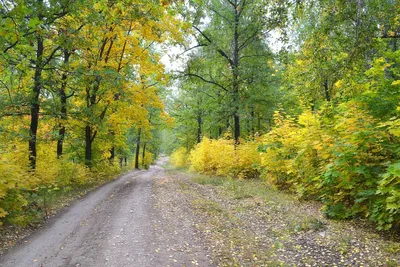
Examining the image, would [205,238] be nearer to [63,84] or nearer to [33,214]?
[33,214]

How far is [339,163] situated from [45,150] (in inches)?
517

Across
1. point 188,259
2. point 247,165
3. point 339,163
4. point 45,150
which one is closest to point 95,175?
point 45,150

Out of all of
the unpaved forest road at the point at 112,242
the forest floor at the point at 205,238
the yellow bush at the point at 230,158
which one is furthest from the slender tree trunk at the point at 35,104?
the yellow bush at the point at 230,158

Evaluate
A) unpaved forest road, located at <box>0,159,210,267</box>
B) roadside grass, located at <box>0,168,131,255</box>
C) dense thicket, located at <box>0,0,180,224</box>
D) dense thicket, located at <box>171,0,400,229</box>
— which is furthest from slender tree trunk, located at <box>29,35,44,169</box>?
dense thicket, located at <box>171,0,400,229</box>

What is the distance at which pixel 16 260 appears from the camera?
195 inches

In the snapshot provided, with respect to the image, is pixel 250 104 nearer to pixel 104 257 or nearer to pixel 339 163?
pixel 339 163

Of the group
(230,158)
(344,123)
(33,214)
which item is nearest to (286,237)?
(344,123)

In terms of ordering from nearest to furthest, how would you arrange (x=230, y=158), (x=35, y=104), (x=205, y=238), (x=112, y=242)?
1. (x=112, y=242)
2. (x=205, y=238)
3. (x=35, y=104)
4. (x=230, y=158)

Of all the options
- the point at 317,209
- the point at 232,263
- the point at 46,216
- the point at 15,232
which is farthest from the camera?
the point at 46,216

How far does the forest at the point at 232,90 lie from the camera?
5.71 m

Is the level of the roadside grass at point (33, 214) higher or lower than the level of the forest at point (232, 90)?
lower

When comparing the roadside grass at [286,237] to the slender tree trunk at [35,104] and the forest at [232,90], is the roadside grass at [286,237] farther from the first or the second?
the slender tree trunk at [35,104]

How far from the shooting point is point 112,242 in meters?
5.50

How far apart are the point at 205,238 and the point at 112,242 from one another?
1854mm
